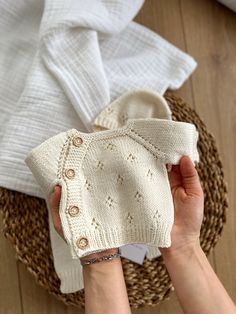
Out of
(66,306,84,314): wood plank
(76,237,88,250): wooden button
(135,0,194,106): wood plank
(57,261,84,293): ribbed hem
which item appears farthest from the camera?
(135,0,194,106): wood plank

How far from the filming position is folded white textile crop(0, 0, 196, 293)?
0.95 meters

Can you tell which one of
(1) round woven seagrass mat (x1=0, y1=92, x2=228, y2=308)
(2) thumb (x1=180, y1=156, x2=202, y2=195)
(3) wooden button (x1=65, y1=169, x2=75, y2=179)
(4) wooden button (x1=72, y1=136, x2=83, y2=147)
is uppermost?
(2) thumb (x1=180, y1=156, x2=202, y2=195)

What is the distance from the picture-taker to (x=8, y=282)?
102 centimetres

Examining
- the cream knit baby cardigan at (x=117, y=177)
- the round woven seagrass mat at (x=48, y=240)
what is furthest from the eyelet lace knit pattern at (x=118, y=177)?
the round woven seagrass mat at (x=48, y=240)

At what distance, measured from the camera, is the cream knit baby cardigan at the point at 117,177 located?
0.80 m

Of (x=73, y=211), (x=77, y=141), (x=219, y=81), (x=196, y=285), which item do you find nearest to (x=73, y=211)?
(x=73, y=211)

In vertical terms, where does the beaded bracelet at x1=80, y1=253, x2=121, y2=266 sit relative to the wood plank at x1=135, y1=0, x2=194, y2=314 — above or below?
below

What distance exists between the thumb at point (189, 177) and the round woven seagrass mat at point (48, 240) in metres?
0.13

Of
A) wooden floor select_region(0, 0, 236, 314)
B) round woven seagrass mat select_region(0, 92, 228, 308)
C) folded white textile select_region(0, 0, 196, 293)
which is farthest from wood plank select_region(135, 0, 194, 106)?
round woven seagrass mat select_region(0, 92, 228, 308)

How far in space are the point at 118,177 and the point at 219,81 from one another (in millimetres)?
417

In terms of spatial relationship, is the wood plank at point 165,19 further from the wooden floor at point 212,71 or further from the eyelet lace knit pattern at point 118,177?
the eyelet lace knit pattern at point 118,177

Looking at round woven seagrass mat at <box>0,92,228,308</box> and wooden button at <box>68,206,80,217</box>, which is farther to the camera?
round woven seagrass mat at <box>0,92,228,308</box>

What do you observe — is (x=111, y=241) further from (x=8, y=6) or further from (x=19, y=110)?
(x=8, y=6)

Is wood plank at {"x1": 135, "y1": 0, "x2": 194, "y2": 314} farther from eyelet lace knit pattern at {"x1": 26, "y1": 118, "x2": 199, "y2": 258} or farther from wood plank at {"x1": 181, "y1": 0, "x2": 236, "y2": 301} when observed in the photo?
eyelet lace knit pattern at {"x1": 26, "y1": 118, "x2": 199, "y2": 258}
